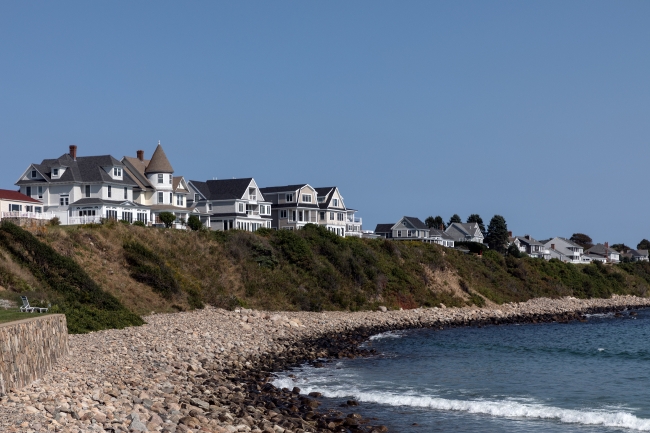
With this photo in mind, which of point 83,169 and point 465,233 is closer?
point 83,169

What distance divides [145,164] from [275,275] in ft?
92.9

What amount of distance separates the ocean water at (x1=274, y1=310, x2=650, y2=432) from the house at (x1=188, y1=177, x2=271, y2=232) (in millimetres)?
38356

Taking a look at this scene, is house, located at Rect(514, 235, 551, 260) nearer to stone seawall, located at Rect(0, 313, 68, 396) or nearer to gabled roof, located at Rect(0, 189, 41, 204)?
gabled roof, located at Rect(0, 189, 41, 204)

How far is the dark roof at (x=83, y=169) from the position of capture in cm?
6225

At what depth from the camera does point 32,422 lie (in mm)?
14352

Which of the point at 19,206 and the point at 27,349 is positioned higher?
the point at 19,206

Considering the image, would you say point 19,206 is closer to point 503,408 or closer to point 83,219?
point 83,219

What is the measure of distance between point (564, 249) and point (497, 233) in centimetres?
2497

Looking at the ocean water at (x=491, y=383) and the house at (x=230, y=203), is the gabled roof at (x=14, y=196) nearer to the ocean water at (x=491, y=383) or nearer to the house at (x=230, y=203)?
the house at (x=230, y=203)

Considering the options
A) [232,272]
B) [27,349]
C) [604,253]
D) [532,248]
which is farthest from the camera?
[604,253]

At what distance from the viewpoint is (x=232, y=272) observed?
166ft

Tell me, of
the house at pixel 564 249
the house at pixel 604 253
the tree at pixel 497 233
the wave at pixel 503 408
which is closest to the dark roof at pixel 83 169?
the wave at pixel 503 408

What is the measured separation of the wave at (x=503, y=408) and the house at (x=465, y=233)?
105 meters

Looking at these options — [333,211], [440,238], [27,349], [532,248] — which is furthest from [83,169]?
[532,248]
